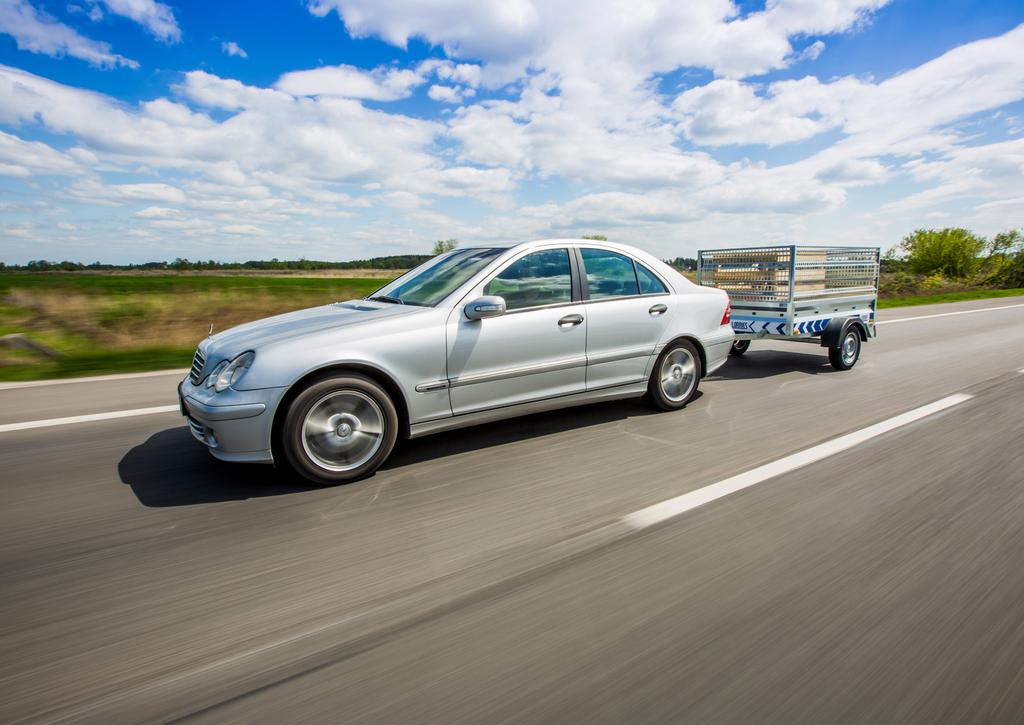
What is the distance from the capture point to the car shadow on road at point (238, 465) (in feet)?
12.7

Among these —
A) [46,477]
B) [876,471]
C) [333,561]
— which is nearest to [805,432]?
[876,471]

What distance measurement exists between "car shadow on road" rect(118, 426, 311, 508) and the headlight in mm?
662

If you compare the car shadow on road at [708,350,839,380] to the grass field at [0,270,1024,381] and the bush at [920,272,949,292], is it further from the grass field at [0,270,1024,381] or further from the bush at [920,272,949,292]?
the bush at [920,272,949,292]

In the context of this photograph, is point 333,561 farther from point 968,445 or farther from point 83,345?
point 83,345

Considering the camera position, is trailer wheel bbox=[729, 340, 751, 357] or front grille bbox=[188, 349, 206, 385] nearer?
front grille bbox=[188, 349, 206, 385]

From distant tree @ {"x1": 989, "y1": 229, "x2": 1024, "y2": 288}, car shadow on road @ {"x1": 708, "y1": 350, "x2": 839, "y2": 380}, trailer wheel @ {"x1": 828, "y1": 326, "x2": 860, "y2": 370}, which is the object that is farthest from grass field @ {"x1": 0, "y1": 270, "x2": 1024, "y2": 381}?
distant tree @ {"x1": 989, "y1": 229, "x2": 1024, "y2": 288}

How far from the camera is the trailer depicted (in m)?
7.48

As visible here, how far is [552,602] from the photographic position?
2562mm

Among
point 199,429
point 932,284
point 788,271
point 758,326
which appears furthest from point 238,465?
point 932,284

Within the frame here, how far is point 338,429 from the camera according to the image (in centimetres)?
400

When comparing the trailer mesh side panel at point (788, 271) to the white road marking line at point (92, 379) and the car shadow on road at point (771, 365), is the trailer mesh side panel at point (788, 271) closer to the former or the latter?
the car shadow on road at point (771, 365)

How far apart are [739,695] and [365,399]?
9.26ft

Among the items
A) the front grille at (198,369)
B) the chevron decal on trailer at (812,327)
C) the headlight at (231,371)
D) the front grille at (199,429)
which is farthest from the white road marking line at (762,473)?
the front grille at (198,369)

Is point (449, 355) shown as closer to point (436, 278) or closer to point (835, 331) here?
point (436, 278)
